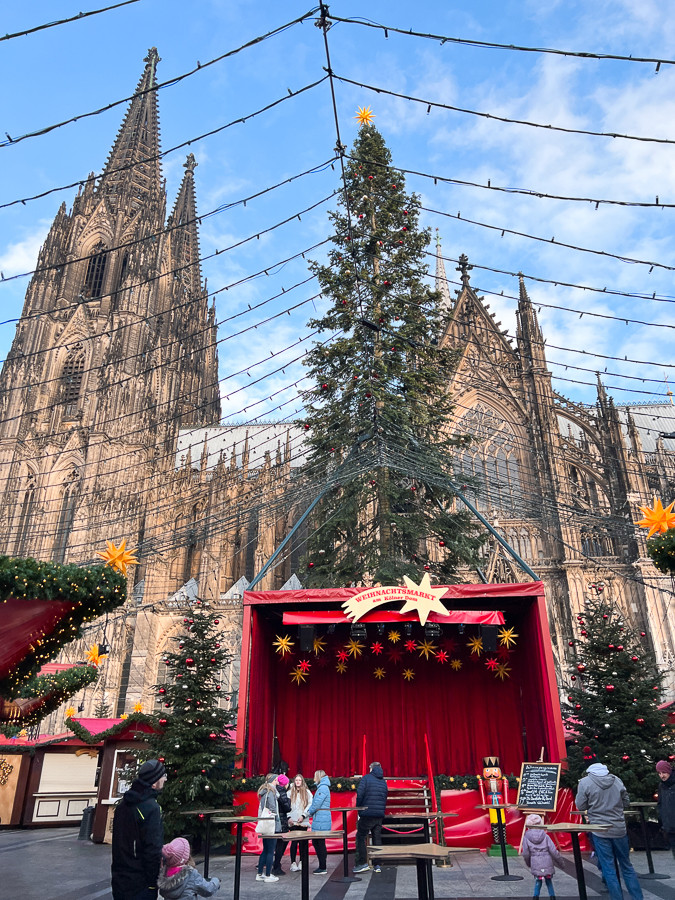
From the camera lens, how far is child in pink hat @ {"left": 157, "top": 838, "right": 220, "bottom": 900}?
4.43 meters

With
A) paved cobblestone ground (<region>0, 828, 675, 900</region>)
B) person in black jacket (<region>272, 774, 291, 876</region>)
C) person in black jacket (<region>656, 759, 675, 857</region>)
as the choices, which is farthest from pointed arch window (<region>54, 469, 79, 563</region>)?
person in black jacket (<region>656, 759, 675, 857</region>)

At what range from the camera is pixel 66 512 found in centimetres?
3575

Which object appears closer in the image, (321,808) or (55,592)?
(55,592)

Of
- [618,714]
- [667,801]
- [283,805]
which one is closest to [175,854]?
[283,805]

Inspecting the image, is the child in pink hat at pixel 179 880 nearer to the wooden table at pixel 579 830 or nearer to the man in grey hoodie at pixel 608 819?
the wooden table at pixel 579 830

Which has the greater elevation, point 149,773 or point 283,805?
point 149,773

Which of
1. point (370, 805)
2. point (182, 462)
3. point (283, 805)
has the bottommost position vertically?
point (283, 805)

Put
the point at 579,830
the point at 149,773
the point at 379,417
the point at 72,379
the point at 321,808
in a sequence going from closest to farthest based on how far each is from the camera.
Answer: the point at 149,773 → the point at 579,830 → the point at 321,808 → the point at 379,417 → the point at 72,379

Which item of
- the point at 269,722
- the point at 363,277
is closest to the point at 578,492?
the point at 363,277

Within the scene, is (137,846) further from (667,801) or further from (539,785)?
(539,785)

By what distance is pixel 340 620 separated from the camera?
11258 millimetres

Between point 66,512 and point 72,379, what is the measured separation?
30.5ft

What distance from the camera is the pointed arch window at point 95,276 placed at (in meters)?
45.4

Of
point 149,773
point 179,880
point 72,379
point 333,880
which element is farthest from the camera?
point 72,379
